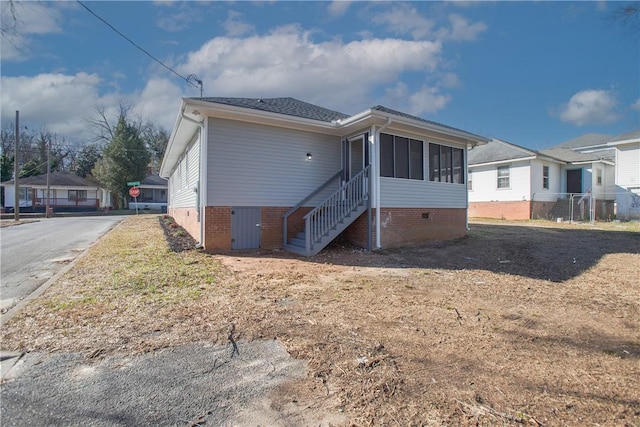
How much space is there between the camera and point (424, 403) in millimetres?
Result: 2260

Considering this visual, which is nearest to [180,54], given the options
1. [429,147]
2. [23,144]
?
[429,147]

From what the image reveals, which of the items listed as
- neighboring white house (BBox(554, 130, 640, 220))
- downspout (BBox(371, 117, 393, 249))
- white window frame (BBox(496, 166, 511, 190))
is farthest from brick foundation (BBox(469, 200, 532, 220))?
downspout (BBox(371, 117, 393, 249))

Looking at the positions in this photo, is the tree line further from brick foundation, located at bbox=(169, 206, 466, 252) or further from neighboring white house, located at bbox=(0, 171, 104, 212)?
brick foundation, located at bbox=(169, 206, 466, 252)

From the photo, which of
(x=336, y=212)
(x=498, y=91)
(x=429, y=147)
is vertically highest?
(x=498, y=91)

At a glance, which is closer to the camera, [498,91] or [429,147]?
[429,147]

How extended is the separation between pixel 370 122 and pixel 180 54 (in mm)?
7796

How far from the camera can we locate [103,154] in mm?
35969

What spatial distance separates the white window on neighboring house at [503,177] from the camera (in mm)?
20625

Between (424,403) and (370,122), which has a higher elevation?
(370,122)

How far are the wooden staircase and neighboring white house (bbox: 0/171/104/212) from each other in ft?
120

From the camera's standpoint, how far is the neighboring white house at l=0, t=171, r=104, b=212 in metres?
35.0

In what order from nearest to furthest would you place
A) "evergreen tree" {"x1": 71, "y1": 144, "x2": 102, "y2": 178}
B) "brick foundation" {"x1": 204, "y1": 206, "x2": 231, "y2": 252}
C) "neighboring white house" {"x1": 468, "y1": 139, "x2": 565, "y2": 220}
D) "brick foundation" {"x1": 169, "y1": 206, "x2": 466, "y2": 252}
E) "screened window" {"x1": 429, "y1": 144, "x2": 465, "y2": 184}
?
1. "brick foundation" {"x1": 204, "y1": 206, "x2": 231, "y2": 252}
2. "brick foundation" {"x1": 169, "y1": 206, "x2": 466, "y2": 252}
3. "screened window" {"x1": 429, "y1": 144, "x2": 465, "y2": 184}
4. "neighboring white house" {"x1": 468, "y1": 139, "x2": 565, "y2": 220}
5. "evergreen tree" {"x1": 71, "y1": 144, "x2": 102, "y2": 178}

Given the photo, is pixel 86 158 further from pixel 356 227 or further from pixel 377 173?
pixel 377 173

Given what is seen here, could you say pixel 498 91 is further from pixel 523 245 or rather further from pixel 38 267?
pixel 38 267
